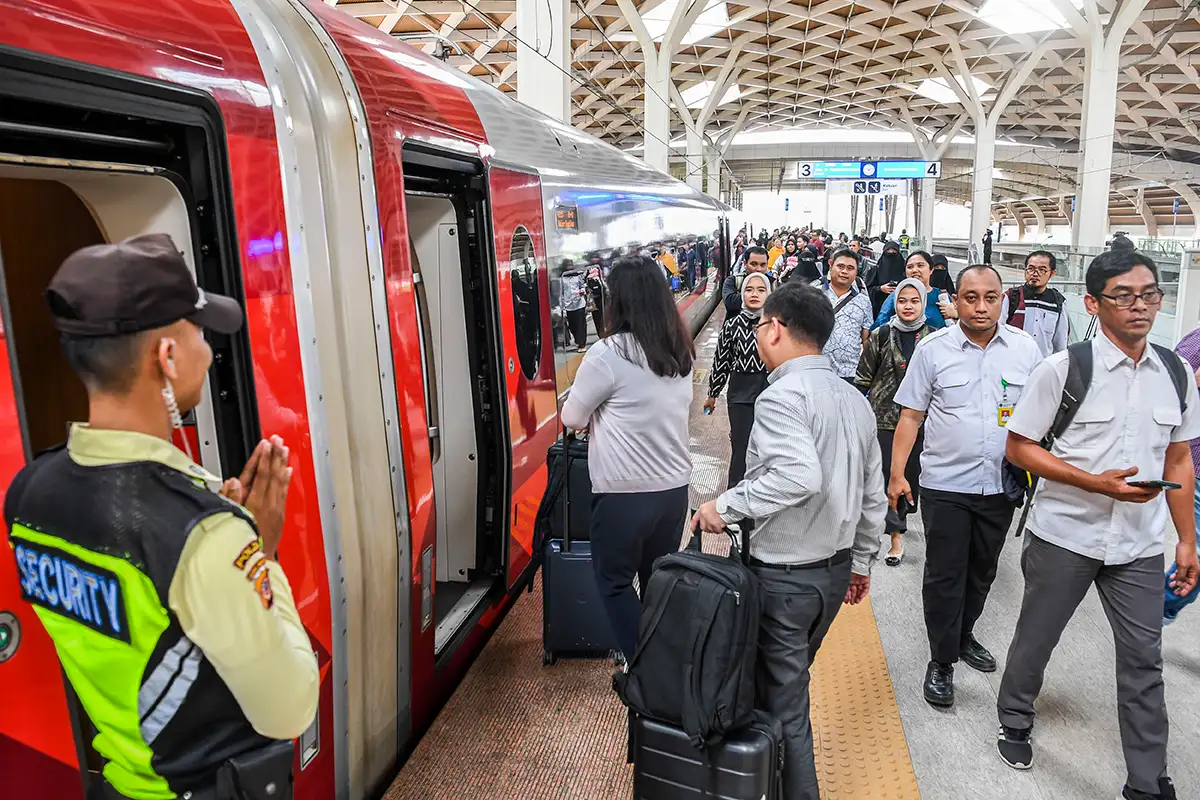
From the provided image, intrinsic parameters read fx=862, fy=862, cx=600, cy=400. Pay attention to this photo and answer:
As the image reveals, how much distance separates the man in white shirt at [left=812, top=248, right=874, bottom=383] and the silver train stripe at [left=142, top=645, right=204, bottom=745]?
14.5ft

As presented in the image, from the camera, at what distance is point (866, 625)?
406 centimetres

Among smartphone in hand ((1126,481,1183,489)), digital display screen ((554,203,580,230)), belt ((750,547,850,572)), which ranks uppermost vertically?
digital display screen ((554,203,580,230))

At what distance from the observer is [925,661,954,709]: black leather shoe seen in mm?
3363

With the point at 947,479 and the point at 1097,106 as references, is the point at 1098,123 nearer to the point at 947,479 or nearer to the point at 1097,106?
the point at 1097,106

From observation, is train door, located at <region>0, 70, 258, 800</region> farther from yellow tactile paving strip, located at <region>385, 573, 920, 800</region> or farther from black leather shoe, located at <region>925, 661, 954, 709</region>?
black leather shoe, located at <region>925, 661, 954, 709</region>

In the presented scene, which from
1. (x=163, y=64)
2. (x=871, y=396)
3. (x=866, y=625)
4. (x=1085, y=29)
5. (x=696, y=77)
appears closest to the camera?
(x=163, y=64)

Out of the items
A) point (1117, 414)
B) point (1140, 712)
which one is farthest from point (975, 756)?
point (1117, 414)

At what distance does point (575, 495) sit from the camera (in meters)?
3.48

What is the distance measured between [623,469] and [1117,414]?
1562 millimetres

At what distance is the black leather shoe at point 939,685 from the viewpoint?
336 centimetres

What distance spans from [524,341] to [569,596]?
1162 millimetres

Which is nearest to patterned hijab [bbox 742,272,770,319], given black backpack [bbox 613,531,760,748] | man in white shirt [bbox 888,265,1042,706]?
man in white shirt [bbox 888,265,1042,706]

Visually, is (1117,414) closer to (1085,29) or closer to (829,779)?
(829,779)

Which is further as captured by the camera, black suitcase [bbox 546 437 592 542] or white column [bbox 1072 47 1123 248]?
white column [bbox 1072 47 1123 248]
